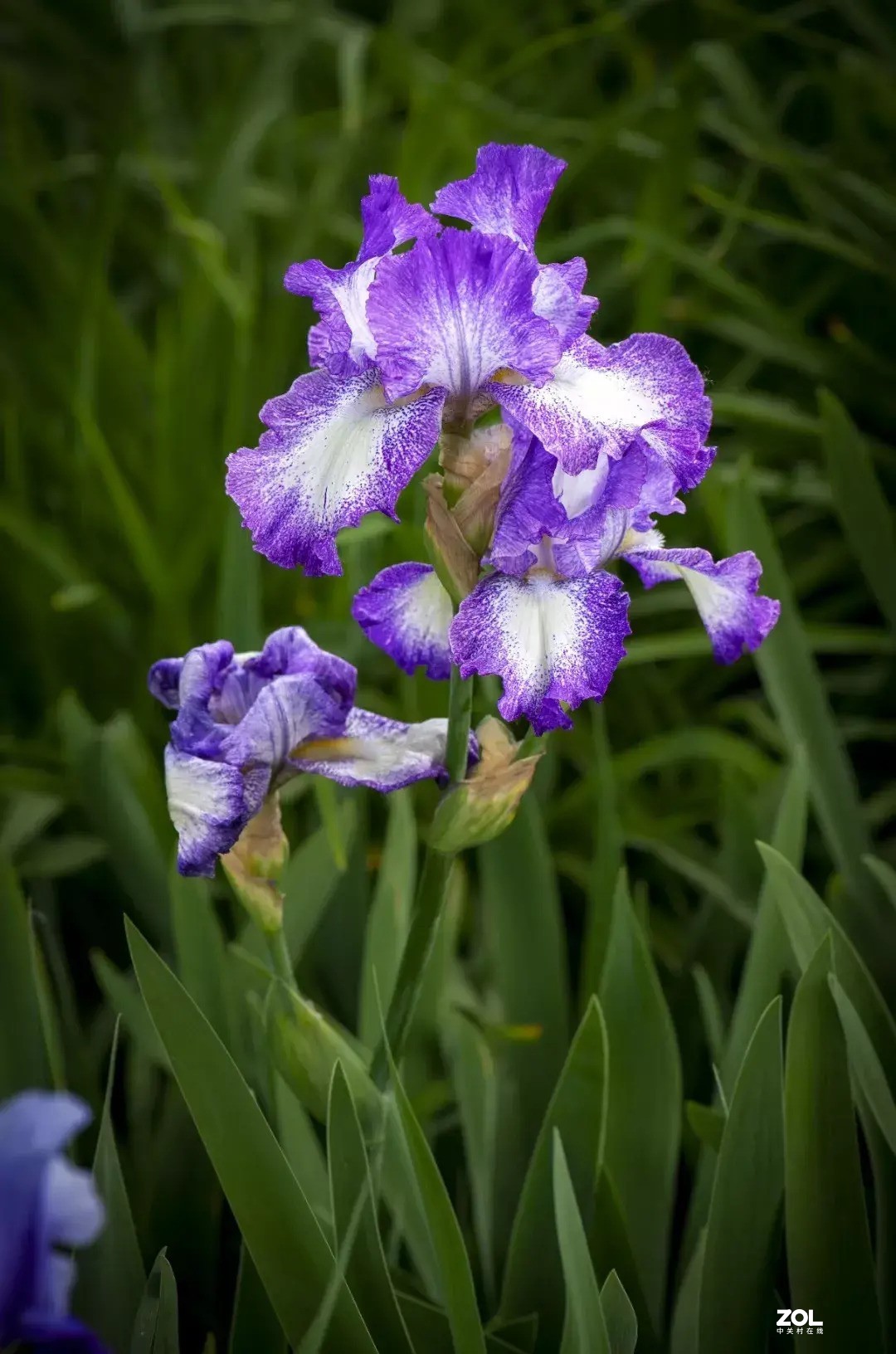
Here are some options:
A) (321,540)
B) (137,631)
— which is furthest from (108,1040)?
(321,540)

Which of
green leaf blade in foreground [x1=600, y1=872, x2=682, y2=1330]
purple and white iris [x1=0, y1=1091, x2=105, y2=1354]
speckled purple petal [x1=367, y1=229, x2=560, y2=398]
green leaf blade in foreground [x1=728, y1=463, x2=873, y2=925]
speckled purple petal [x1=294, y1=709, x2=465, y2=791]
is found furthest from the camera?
green leaf blade in foreground [x1=728, y1=463, x2=873, y2=925]

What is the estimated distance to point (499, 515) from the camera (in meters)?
0.50

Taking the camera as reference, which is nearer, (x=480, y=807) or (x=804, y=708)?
(x=480, y=807)

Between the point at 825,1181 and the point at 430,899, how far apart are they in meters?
0.24

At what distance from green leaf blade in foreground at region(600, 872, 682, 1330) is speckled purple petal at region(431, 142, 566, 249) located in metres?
0.38

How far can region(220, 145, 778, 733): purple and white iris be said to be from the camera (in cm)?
48

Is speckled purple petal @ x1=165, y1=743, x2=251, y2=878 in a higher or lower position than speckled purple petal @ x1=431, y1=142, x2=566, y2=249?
lower

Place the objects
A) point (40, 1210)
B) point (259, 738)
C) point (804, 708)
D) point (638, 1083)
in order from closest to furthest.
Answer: point (40, 1210) → point (259, 738) → point (638, 1083) → point (804, 708)

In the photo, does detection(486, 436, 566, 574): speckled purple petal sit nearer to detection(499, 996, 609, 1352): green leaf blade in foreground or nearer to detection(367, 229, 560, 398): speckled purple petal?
detection(367, 229, 560, 398): speckled purple petal

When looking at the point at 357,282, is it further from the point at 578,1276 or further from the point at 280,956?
the point at 578,1276

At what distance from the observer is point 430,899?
57cm

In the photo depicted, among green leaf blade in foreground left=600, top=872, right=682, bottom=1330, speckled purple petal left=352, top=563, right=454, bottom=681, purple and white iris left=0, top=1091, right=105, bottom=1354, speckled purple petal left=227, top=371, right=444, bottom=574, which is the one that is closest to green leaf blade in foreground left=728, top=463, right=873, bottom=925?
green leaf blade in foreground left=600, top=872, right=682, bottom=1330

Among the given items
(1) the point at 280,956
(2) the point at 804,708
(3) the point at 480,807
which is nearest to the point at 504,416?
(3) the point at 480,807

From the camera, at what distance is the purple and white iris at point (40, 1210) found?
363 mm
